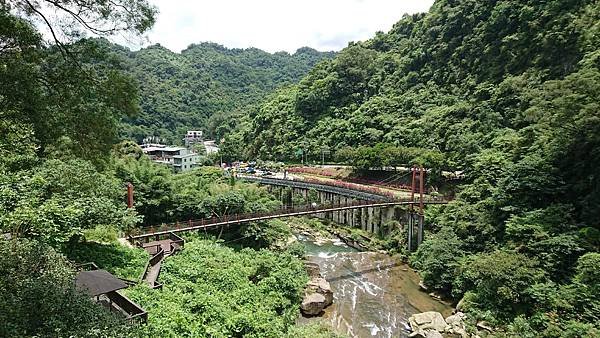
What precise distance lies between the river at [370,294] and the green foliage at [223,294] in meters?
2.47

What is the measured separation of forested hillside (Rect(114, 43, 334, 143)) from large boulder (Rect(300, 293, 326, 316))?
167 ft

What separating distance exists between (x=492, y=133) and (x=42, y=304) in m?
28.7

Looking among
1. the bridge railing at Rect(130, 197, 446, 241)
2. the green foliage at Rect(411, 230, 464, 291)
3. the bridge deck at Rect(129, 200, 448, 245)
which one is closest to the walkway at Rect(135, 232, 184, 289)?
the bridge railing at Rect(130, 197, 446, 241)

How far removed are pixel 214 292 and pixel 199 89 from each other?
289 feet

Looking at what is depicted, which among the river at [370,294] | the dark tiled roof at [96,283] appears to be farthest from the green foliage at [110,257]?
the river at [370,294]

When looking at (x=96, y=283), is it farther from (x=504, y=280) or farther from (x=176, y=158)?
(x=176, y=158)

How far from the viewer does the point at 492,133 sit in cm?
2850

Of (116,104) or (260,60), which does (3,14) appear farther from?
(260,60)

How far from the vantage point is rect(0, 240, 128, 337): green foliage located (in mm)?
6172

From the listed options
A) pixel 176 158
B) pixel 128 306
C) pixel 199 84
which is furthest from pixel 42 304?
pixel 199 84

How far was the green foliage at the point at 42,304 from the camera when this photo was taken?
6172 mm

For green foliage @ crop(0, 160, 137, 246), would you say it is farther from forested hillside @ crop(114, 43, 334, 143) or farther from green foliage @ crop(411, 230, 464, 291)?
forested hillside @ crop(114, 43, 334, 143)

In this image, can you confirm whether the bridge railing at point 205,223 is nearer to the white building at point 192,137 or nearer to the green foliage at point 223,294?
the green foliage at point 223,294

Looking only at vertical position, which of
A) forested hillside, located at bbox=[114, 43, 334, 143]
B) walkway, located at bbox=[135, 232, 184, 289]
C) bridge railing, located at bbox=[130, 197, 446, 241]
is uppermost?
forested hillside, located at bbox=[114, 43, 334, 143]
